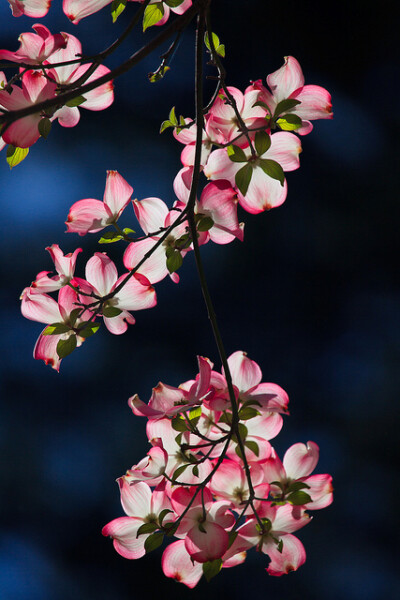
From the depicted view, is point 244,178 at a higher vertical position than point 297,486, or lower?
higher

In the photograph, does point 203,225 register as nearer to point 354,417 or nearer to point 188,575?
point 188,575

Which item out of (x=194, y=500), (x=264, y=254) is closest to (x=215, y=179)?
(x=194, y=500)

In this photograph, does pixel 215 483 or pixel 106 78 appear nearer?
pixel 106 78

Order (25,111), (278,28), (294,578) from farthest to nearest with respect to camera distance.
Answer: (278,28), (294,578), (25,111)

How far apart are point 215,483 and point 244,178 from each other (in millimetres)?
275

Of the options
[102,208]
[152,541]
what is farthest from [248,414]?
[102,208]

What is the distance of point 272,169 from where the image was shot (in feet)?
1.55

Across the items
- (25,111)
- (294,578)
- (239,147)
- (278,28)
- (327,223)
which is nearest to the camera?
(25,111)

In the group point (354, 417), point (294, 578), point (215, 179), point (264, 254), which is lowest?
point (294, 578)

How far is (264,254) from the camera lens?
124 cm

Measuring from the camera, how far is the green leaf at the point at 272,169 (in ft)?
1.54

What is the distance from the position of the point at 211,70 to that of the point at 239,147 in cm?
89

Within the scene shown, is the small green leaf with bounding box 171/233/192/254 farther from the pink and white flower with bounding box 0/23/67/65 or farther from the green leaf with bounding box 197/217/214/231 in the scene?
the pink and white flower with bounding box 0/23/67/65

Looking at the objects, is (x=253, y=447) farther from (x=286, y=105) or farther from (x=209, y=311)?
(x=286, y=105)
